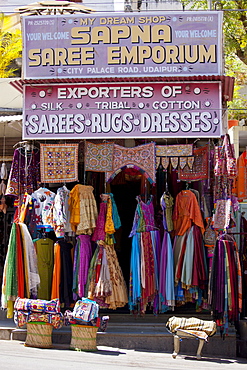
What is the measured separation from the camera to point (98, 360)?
328 inches

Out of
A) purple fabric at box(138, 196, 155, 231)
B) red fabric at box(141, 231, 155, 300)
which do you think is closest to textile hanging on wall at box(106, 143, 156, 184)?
purple fabric at box(138, 196, 155, 231)

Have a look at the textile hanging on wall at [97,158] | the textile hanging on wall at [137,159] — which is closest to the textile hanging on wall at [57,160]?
the textile hanging on wall at [97,158]

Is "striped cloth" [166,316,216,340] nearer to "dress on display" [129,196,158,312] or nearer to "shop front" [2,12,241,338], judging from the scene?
"shop front" [2,12,241,338]

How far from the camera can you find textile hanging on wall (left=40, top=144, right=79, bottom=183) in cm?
1003

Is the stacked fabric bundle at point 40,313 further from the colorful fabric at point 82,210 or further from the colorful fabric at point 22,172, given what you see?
the colorful fabric at point 22,172

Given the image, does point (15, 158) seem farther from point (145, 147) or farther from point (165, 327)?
point (165, 327)

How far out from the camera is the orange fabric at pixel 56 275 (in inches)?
387

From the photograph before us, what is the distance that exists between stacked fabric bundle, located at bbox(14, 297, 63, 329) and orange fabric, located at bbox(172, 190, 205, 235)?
2.53m

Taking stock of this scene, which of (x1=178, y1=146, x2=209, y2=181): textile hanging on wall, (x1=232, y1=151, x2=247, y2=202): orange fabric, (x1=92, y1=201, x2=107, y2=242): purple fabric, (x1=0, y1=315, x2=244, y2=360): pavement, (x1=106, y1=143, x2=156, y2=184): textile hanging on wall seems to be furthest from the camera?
(x1=232, y1=151, x2=247, y2=202): orange fabric

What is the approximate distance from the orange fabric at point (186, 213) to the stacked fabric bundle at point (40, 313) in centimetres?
253

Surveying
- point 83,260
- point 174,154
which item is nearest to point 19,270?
point 83,260

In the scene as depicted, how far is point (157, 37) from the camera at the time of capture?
9.69 metres

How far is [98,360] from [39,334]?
3.91 feet

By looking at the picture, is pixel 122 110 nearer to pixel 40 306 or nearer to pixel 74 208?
pixel 74 208
